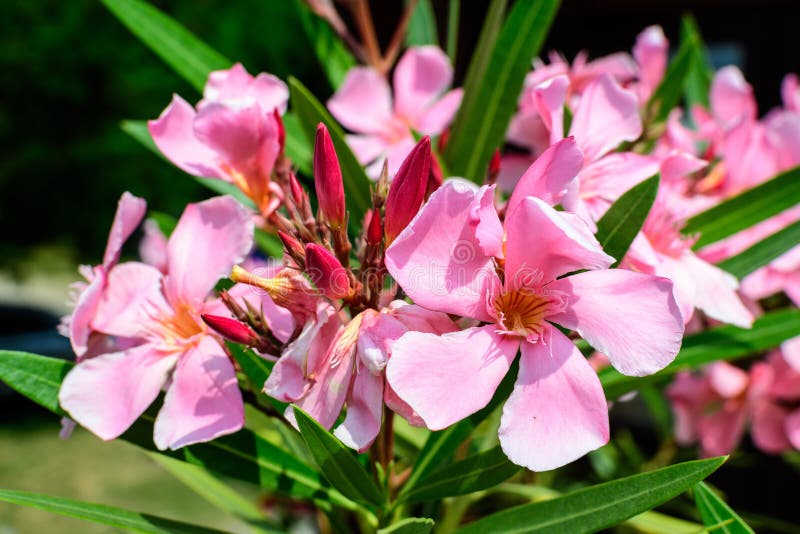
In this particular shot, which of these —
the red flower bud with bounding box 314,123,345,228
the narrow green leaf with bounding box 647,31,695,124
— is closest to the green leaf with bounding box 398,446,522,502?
the red flower bud with bounding box 314,123,345,228

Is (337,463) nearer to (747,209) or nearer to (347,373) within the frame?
(347,373)

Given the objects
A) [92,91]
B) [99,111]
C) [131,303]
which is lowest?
[99,111]

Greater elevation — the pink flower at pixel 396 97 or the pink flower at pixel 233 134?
the pink flower at pixel 233 134

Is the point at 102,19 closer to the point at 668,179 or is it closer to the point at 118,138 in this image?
the point at 118,138

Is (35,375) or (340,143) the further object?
(340,143)

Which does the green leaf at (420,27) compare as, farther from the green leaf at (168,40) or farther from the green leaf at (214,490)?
the green leaf at (214,490)

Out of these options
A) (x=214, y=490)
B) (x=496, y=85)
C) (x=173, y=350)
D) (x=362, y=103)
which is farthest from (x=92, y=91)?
(x=173, y=350)

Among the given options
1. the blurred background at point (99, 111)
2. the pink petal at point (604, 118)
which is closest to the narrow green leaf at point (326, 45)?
the pink petal at point (604, 118)
